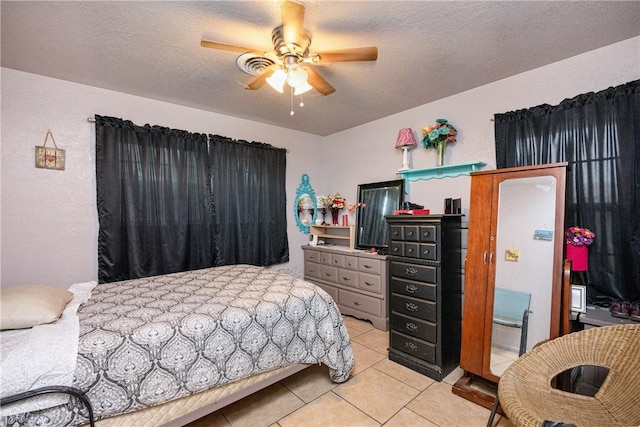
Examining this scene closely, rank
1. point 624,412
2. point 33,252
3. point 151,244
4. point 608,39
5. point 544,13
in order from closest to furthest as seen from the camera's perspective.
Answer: point 624,412, point 544,13, point 608,39, point 33,252, point 151,244

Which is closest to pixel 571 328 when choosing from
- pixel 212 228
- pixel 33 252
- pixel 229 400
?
pixel 229 400

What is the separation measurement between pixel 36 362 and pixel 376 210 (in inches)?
126

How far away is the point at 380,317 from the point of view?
3.20 m

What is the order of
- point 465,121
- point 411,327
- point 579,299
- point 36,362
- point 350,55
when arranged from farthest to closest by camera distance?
point 465,121 → point 411,327 → point 579,299 → point 350,55 → point 36,362

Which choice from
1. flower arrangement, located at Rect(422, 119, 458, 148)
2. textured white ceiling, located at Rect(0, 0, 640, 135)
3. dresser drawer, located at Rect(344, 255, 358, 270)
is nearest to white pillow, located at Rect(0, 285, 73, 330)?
textured white ceiling, located at Rect(0, 0, 640, 135)

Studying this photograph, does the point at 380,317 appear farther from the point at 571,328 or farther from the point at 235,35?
the point at 235,35

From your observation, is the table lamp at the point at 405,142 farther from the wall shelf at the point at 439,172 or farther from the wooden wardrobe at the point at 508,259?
the wooden wardrobe at the point at 508,259

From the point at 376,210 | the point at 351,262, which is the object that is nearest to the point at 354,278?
the point at 351,262

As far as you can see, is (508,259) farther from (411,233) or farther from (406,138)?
(406,138)

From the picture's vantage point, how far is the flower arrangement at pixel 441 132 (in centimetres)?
286

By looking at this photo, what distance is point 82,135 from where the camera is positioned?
259 centimetres

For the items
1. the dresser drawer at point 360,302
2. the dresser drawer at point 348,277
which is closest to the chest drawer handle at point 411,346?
the dresser drawer at point 360,302

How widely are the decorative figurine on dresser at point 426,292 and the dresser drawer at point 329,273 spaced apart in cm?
115

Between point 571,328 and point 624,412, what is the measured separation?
0.71m
